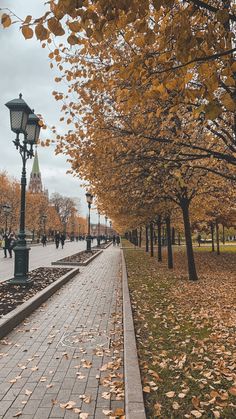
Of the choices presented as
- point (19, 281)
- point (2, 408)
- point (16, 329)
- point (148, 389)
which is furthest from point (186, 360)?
point (19, 281)

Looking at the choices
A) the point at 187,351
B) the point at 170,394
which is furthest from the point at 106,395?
the point at 187,351

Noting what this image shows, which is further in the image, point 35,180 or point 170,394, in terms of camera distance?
point 35,180

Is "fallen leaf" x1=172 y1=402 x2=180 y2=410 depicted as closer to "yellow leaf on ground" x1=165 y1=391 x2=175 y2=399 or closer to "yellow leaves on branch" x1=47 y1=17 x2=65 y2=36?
"yellow leaf on ground" x1=165 y1=391 x2=175 y2=399

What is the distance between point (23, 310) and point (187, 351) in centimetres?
386

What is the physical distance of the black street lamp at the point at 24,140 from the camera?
10523 mm

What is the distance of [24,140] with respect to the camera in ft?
38.0

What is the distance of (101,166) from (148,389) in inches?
254

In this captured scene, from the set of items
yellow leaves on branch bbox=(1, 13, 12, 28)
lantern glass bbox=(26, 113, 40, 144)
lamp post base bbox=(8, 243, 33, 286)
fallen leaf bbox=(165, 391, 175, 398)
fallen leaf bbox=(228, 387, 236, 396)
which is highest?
lantern glass bbox=(26, 113, 40, 144)

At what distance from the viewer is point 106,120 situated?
9.11m

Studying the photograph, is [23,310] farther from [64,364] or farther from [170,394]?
[170,394]

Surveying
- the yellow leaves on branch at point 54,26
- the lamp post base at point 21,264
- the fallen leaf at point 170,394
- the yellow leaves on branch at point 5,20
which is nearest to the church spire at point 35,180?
the lamp post base at point 21,264

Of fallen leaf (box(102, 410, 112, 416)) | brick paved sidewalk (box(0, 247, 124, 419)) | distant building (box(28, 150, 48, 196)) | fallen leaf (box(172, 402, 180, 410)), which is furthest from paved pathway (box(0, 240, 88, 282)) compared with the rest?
distant building (box(28, 150, 48, 196))

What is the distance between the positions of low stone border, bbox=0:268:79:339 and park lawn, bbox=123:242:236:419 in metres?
2.46

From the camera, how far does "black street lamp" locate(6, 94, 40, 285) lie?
414 inches
